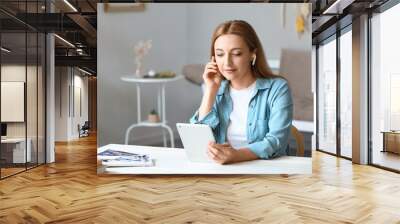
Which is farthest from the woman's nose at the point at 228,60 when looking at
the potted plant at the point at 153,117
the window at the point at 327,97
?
the window at the point at 327,97

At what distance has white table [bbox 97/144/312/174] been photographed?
5645 mm

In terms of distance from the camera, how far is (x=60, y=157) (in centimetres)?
887

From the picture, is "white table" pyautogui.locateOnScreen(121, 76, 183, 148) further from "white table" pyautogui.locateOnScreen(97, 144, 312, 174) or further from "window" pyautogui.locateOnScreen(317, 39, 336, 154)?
"window" pyautogui.locateOnScreen(317, 39, 336, 154)

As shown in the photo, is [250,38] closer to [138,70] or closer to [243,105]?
[243,105]

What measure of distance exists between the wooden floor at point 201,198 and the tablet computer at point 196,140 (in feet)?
1.10

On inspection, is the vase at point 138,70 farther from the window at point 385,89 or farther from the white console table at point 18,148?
the window at point 385,89

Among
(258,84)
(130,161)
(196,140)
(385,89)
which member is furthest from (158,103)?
(385,89)

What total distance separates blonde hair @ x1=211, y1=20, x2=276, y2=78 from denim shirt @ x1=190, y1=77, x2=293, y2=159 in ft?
0.40

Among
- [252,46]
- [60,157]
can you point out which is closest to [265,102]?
[252,46]

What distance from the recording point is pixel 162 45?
5.80 metres

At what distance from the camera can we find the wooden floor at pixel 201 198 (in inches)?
148

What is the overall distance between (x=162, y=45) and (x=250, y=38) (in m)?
1.19

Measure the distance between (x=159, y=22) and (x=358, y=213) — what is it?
3.50 m

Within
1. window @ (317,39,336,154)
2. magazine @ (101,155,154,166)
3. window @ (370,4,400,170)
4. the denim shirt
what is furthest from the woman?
window @ (317,39,336,154)
